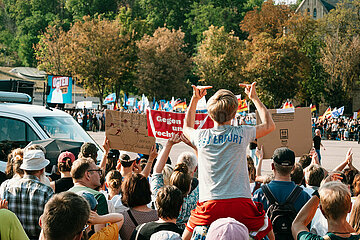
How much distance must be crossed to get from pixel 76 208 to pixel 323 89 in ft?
201

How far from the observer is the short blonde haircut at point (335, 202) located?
3.15m

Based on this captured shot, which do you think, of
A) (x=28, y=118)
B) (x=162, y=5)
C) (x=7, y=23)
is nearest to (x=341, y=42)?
(x=162, y=5)

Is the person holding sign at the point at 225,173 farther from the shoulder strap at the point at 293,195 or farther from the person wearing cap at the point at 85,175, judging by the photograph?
the person wearing cap at the point at 85,175

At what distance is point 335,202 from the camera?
3.15 meters

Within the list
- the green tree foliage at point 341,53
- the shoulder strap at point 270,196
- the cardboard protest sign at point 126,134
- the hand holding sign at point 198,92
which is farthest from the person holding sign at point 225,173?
the green tree foliage at point 341,53

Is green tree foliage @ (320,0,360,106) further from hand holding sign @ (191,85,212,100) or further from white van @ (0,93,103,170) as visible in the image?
hand holding sign @ (191,85,212,100)

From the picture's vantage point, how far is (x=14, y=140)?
384 inches

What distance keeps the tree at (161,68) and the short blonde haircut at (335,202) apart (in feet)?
176

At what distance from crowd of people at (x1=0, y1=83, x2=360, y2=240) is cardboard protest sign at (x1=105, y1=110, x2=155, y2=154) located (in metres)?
2.04

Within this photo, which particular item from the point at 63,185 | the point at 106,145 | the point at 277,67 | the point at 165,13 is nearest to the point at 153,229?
the point at 63,185

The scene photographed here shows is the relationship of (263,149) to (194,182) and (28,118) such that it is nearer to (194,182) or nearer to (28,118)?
(194,182)

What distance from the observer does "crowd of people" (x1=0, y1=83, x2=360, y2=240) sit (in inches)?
114

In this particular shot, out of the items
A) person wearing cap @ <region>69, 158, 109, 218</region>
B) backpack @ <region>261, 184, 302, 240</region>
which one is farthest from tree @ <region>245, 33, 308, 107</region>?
person wearing cap @ <region>69, 158, 109, 218</region>

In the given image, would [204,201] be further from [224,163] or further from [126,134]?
[126,134]
